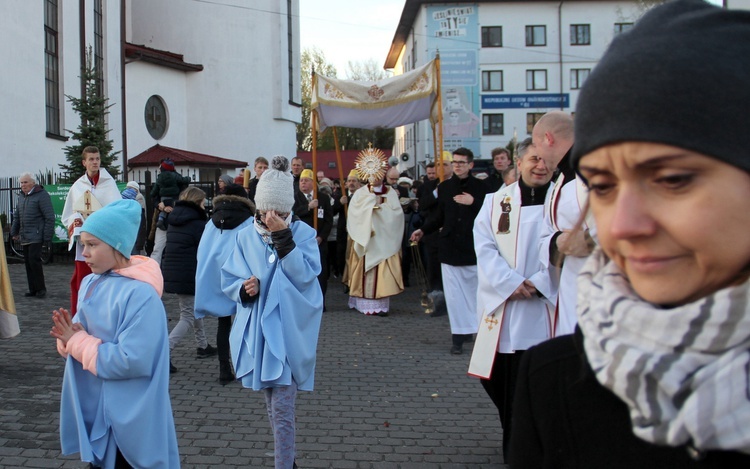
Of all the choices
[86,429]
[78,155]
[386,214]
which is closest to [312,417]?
[86,429]

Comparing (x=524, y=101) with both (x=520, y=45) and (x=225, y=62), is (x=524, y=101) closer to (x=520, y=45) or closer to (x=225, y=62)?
(x=520, y=45)

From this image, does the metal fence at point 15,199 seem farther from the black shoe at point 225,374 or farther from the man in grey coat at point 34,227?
the black shoe at point 225,374

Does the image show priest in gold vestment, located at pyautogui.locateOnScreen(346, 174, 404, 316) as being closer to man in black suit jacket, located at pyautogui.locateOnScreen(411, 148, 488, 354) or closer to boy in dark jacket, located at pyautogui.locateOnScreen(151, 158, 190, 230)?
man in black suit jacket, located at pyautogui.locateOnScreen(411, 148, 488, 354)

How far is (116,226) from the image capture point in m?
3.75

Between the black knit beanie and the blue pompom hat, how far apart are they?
3078 mm

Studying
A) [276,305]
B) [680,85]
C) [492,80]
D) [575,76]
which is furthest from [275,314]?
[575,76]

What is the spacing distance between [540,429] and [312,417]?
462cm

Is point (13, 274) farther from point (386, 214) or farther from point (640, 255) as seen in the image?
point (640, 255)

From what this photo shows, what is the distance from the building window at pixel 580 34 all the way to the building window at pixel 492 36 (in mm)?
4838

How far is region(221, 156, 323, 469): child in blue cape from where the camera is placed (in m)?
4.31

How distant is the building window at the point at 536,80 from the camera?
154 ft

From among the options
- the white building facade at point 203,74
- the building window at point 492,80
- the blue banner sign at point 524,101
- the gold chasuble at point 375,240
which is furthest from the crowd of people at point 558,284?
the building window at point 492,80

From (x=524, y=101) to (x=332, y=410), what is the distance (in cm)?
4058

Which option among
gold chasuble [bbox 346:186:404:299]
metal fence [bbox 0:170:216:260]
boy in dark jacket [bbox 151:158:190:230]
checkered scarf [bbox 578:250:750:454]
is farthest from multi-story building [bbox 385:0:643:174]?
checkered scarf [bbox 578:250:750:454]
